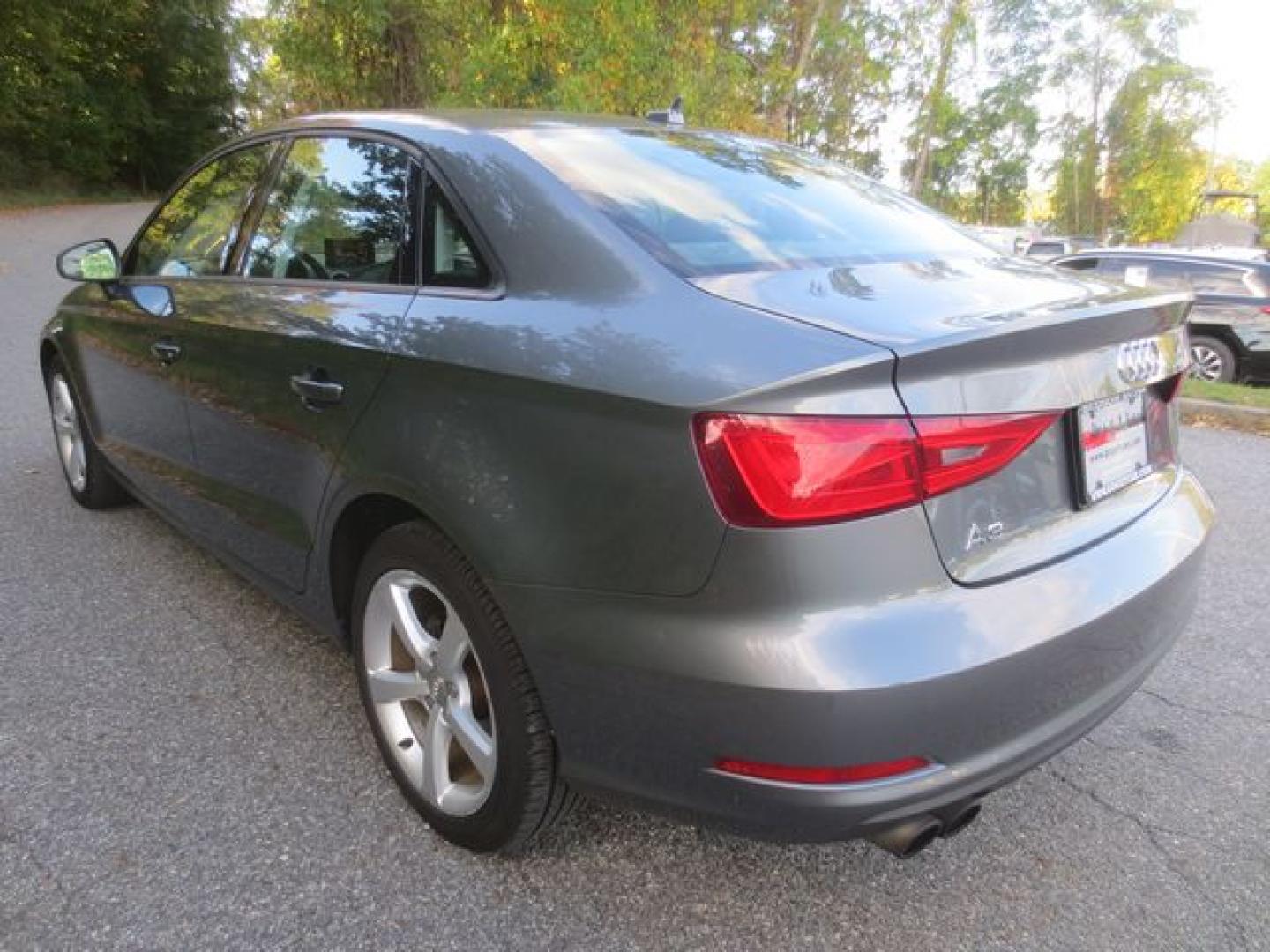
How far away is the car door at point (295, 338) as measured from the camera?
2.19 m

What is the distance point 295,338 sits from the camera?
2336 mm

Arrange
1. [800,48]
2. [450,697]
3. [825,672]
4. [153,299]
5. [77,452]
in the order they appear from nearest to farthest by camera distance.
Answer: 1. [825,672]
2. [450,697]
3. [153,299]
4. [77,452]
5. [800,48]

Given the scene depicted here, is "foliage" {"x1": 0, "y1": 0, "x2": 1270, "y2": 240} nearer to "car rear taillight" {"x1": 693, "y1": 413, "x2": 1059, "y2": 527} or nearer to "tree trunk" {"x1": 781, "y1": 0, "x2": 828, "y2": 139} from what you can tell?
"tree trunk" {"x1": 781, "y1": 0, "x2": 828, "y2": 139}

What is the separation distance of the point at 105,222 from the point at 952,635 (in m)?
23.5

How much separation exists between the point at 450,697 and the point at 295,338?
3.20 ft

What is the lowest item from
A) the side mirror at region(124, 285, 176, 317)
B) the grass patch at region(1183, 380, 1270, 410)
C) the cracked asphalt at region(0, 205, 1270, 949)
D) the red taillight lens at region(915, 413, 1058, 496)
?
the grass patch at region(1183, 380, 1270, 410)

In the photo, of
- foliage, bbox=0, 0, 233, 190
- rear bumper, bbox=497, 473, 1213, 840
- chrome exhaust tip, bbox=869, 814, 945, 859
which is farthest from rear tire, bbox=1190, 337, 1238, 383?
foliage, bbox=0, 0, 233, 190

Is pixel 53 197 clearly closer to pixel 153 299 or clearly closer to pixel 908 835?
pixel 153 299

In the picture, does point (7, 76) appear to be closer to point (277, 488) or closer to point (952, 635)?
point (277, 488)

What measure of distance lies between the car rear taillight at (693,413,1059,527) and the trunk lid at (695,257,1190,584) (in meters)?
0.06

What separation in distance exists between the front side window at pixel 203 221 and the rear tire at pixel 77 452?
874mm

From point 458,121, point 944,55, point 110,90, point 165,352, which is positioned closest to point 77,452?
point 165,352

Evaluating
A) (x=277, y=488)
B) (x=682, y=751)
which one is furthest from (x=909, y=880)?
(x=277, y=488)

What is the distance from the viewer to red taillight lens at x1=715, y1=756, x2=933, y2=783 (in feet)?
4.95
